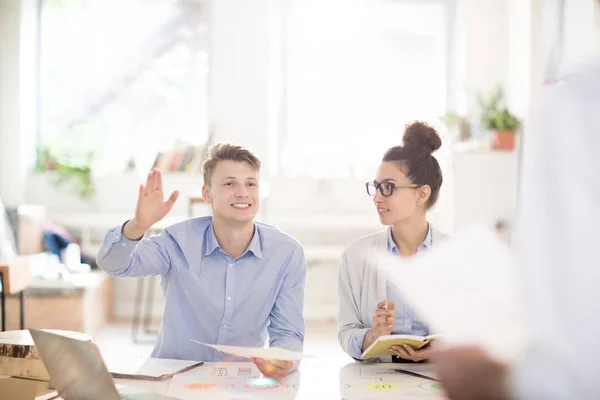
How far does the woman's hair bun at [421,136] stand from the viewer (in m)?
2.49

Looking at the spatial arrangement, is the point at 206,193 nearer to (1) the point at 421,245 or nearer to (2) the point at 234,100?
(1) the point at 421,245

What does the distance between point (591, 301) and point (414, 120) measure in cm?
182

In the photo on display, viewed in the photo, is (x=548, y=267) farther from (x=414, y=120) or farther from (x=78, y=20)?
(x=78, y=20)

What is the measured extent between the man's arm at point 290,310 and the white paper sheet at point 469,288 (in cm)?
124

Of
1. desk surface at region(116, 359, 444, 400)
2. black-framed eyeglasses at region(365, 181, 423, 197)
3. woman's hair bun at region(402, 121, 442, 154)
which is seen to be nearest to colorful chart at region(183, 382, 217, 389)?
desk surface at region(116, 359, 444, 400)

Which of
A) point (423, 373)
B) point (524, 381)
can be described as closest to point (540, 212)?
point (524, 381)

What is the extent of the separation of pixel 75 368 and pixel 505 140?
4416 mm

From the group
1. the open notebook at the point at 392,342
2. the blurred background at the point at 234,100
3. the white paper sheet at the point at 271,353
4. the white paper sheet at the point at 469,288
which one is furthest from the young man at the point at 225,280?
the blurred background at the point at 234,100

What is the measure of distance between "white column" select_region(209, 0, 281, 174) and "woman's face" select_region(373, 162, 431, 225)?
12.3 feet

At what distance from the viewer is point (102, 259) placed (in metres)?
2.05

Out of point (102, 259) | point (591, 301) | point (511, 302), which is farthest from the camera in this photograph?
point (102, 259)

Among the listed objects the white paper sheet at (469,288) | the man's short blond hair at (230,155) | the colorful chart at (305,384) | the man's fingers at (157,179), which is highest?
the man's short blond hair at (230,155)

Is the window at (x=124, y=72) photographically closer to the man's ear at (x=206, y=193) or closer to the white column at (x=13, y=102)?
the white column at (x=13, y=102)

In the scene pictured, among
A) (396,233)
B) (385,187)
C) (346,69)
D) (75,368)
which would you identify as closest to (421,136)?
(385,187)
